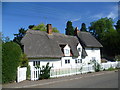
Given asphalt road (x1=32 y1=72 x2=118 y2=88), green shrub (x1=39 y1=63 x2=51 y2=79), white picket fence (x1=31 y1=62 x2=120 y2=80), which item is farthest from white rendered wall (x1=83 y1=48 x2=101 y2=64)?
asphalt road (x1=32 y1=72 x2=118 y2=88)

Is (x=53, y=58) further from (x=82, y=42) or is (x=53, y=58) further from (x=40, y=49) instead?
(x=82, y=42)

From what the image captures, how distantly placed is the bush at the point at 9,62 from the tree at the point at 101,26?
→ 54.8m

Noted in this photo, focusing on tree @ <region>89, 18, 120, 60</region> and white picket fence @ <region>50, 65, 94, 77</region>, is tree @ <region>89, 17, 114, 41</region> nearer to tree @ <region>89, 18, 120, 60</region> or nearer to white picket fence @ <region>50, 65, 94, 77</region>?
tree @ <region>89, 18, 120, 60</region>

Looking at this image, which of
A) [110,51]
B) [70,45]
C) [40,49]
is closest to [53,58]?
[40,49]

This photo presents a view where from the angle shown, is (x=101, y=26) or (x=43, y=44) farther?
(x=101, y=26)

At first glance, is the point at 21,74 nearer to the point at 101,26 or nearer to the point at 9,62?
the point at 9,62

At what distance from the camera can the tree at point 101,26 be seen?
65.1 m

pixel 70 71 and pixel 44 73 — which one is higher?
pixel 44 73

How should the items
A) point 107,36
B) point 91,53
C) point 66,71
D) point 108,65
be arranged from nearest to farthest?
1. point 66,71
2. point 108,65
3. point 91,53
4. point 107,36

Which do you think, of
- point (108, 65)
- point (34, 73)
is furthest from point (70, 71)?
point (108, 65)

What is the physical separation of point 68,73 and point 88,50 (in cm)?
1836

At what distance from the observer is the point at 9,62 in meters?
12.5

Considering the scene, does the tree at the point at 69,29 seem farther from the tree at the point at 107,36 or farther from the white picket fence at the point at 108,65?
the white picket fence at the point at 108,65

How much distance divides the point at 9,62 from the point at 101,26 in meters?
58.3
